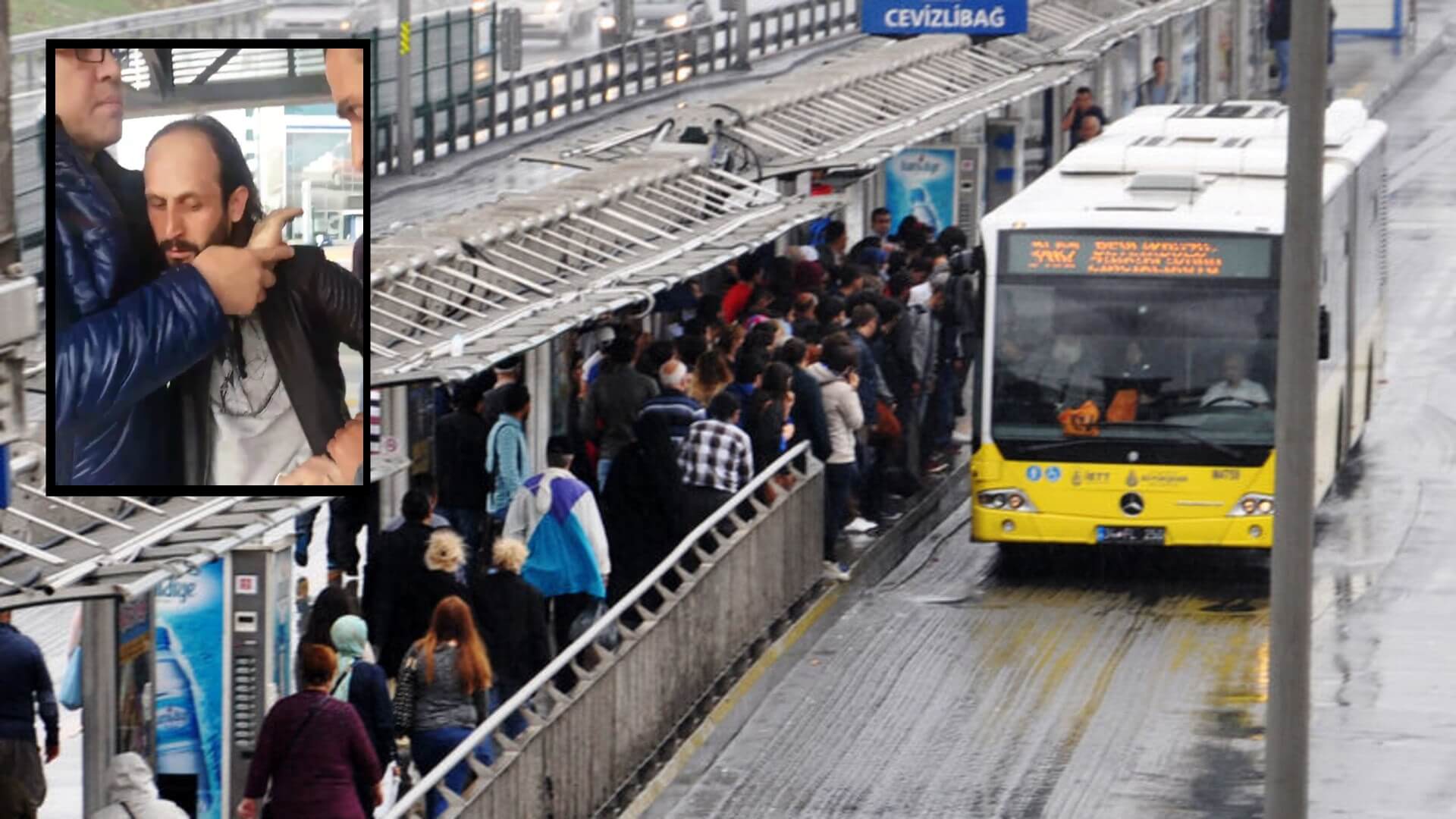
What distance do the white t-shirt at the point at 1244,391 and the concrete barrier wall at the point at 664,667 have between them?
257cm

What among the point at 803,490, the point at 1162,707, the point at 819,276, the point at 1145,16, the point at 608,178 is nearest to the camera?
the point at 1162,707

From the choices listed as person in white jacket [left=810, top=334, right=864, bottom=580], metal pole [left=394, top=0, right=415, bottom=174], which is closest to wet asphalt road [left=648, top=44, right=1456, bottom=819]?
person in white jacket [left=810, top=334, right=864, bottom=580]

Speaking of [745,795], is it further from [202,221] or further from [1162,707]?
[202,221]

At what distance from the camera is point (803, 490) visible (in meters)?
19.3

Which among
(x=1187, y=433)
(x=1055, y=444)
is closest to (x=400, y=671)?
(x=1055, y=444)

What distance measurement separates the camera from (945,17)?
33688 mm

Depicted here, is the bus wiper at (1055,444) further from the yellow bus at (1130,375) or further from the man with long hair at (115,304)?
the man with long hair at (115,304)

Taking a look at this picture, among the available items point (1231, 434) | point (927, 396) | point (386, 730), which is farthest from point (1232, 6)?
point (386, 730)

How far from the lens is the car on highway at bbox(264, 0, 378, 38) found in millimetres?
53594

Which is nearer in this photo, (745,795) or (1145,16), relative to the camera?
(745,795)

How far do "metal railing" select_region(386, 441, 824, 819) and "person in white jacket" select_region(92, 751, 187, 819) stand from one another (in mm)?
855

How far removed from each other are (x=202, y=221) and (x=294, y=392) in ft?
2.25

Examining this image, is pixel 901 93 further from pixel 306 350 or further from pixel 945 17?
pixel 306 350

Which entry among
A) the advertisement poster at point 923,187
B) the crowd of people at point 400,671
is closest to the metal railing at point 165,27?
the advertisement poster at point 923,187
